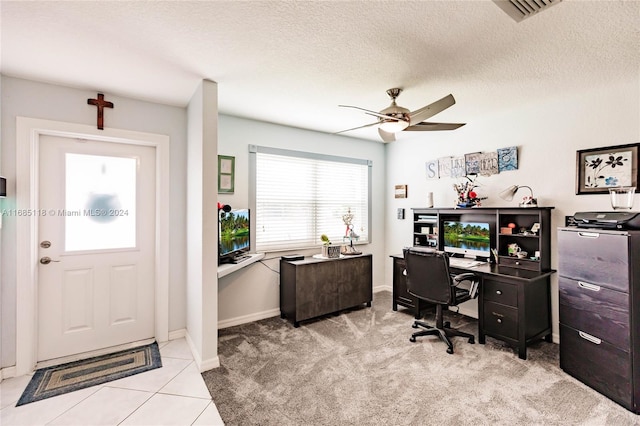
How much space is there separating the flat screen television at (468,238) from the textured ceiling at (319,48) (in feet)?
4.99

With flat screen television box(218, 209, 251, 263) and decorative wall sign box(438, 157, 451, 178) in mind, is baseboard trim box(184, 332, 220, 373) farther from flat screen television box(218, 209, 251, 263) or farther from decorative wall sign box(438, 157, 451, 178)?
decorative wall sign box(438, 157, 451, 178)

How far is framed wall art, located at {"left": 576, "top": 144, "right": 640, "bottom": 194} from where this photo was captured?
2.62 m

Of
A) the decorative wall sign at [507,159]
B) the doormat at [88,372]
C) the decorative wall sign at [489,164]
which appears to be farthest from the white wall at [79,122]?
the decorative wall sign at [507,159]

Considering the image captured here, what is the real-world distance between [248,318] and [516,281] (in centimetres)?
291

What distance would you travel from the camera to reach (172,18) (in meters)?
1.71

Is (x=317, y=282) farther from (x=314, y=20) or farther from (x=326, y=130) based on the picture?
(x=314, y=20)

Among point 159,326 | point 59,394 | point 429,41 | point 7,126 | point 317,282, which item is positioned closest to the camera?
point 429,41

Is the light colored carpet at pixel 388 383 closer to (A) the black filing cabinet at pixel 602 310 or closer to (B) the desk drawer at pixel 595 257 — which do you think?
(A) the black filing cabinet at pixel 602 310

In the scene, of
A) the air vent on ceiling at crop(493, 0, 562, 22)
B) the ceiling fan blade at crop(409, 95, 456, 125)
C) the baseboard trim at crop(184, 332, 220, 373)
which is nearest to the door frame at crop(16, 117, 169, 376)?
the baseboard trim at crop(184, 332, 220, 373)

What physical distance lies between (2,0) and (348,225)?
147 inches

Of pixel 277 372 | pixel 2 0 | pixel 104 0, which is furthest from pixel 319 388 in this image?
pixel 2 0

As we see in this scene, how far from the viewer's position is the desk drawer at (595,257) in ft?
6.89

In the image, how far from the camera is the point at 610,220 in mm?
2250

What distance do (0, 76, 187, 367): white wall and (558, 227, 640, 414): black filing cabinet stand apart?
359 centimetres
